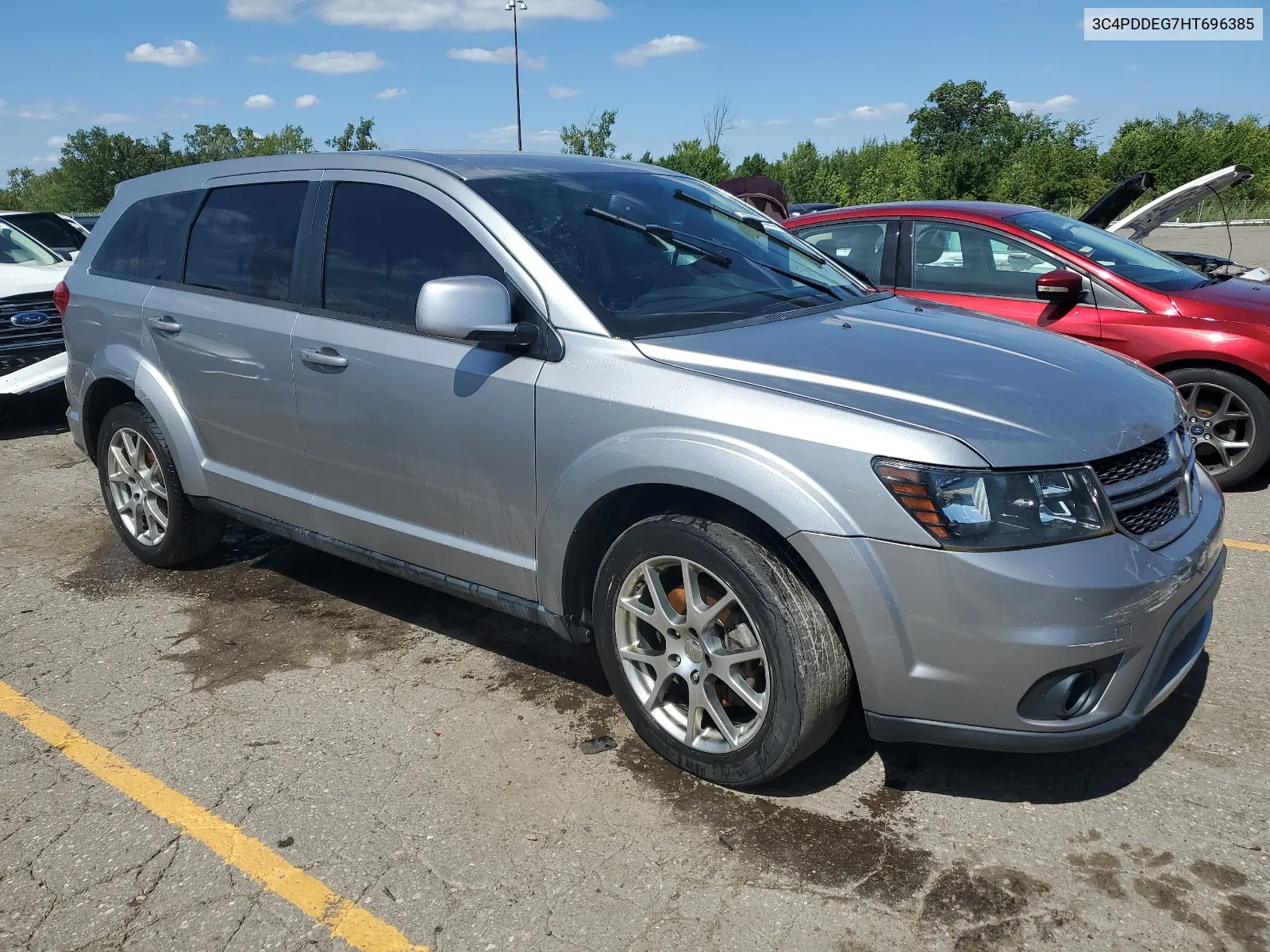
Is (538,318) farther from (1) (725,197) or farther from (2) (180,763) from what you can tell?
(2) (180,763)

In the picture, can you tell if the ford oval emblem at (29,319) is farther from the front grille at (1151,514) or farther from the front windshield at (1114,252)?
the front grille at (1151,514)

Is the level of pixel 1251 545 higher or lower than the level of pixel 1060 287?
lower

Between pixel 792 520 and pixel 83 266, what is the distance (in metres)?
4.07

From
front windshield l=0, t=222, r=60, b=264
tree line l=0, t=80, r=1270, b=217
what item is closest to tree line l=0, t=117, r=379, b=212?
tree line l=0, t=80, r=1270, b=217

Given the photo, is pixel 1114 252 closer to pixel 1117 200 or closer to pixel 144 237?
pixel 1117 200

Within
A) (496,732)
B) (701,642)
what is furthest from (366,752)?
(701,642)

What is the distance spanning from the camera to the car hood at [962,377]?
8.58 ft

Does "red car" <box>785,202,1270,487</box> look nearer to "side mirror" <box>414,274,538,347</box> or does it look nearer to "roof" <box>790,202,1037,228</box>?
"roof" <box>790,202,1037,228</box>

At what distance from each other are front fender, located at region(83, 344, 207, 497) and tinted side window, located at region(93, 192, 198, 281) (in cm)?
39

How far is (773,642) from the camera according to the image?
274 centimetres

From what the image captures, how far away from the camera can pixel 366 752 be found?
3.33 meters

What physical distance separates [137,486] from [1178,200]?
6.77 m

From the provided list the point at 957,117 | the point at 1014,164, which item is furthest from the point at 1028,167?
the point at 957,117

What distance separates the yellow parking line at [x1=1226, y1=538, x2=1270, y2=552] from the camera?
4.95 meters
